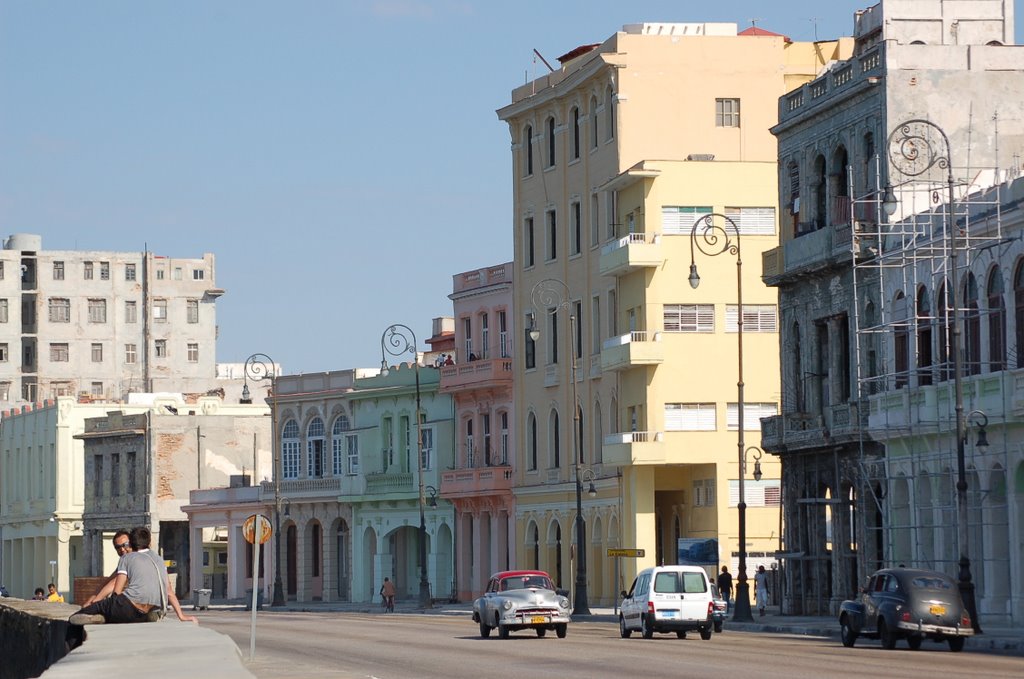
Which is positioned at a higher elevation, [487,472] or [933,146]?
[933,146]

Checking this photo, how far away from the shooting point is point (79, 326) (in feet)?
506

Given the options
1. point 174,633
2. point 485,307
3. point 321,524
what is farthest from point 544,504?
point 174,633

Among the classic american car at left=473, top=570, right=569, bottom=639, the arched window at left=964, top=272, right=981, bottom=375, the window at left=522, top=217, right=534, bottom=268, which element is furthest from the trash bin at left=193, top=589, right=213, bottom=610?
the arched window at left=964, top=272, right=981, bottom=375

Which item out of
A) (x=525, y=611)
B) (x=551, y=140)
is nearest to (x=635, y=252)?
(x=551, y=140)

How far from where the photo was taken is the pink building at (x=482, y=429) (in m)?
88.0

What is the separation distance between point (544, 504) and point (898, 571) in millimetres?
44667

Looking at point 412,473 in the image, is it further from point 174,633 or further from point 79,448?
point 174,633

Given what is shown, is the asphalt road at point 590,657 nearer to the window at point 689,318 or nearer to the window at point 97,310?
the window at point 689,318

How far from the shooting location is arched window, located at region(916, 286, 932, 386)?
54.2 metres

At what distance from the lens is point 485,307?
298 ft

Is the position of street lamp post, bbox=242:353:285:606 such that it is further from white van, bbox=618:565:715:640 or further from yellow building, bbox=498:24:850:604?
white van, bbox=618:565:715:640

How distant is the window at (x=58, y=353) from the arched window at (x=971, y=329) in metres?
110

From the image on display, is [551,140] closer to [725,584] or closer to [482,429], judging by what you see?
[482,429]

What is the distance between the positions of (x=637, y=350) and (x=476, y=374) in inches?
629
